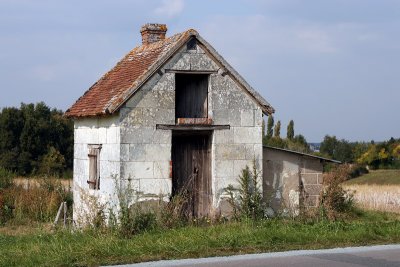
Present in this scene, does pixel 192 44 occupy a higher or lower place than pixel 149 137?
higher

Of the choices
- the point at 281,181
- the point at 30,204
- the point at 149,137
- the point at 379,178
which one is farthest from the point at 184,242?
the point at 379,178

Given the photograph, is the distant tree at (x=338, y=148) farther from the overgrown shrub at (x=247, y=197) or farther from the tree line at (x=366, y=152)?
the overgrown shrub at (x=247, y=197)

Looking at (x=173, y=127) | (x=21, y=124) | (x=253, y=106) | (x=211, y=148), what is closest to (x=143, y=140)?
(x=173, y=127)

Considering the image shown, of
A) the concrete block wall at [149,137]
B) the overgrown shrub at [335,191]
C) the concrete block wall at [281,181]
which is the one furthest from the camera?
the overgrown shrub at [335,191]

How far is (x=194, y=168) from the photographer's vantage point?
1565 centimetres

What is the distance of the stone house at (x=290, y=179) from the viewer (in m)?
16.3

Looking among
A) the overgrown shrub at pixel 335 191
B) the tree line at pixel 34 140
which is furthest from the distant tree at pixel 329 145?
the overgrown shrub at pixel 335 191

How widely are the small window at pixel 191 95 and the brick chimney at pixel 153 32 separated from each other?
248cm

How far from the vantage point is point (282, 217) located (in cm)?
1580

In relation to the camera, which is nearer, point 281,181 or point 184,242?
point 184,242

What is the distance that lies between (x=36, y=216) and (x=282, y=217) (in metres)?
8.58

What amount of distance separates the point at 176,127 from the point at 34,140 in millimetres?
35022

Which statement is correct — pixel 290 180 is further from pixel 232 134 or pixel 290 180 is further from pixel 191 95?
pixel 191 95

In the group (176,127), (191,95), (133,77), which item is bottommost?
(176,127)
